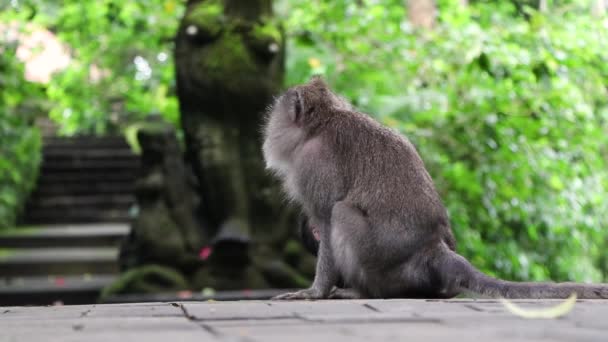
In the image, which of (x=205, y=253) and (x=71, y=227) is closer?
(x=205, y=253)

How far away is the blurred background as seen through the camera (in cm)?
771

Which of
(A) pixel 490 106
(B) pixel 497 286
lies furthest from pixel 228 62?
(B) pixel 497 286

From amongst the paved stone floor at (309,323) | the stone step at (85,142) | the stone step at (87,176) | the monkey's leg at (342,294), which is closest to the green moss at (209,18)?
the monkey's leg at (342,294)

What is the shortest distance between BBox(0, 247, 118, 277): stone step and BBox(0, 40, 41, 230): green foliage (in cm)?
116

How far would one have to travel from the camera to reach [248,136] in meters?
7.97

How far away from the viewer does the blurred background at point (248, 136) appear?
303 inches

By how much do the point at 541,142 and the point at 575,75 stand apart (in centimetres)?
84

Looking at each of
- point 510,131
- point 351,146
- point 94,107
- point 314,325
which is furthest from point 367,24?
point 314,325

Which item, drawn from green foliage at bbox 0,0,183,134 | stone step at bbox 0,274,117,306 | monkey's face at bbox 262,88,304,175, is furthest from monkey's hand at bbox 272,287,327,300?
green foliage at bbox 0,0,183,134

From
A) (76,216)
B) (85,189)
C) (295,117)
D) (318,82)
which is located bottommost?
(76,216)

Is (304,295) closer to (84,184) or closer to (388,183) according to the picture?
(388,183)

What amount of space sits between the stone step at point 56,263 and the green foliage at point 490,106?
3.01 m

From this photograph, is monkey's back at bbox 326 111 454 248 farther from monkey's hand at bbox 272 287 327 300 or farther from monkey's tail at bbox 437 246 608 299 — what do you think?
monkey's hand at bbox 272 287 327 300

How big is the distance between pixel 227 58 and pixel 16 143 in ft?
15.1
